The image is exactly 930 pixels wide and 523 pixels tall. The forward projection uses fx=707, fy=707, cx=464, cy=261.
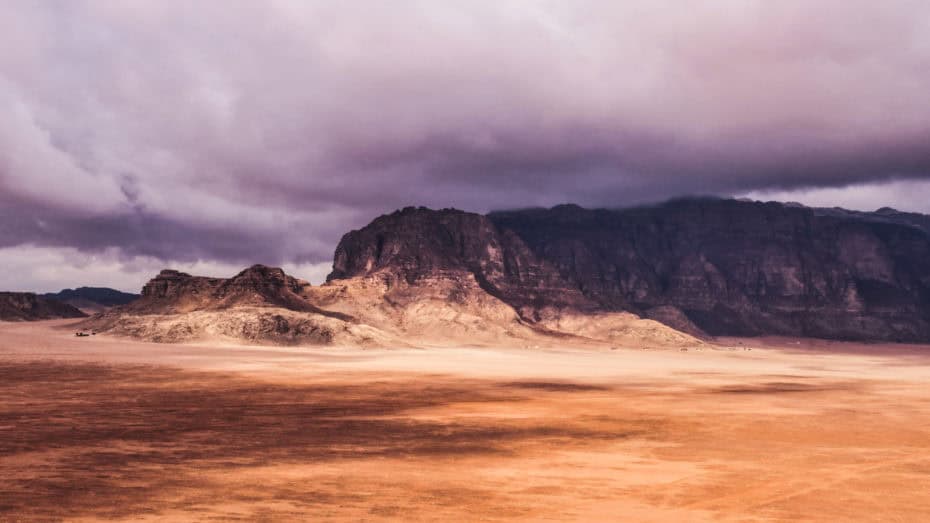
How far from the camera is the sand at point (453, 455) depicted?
12.4 meters

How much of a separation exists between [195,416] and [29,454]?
8.48 metres

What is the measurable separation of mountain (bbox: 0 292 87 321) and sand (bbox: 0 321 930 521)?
162663 mm

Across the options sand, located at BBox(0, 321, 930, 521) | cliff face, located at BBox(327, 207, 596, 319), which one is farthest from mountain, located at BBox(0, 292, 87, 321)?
sand, located at BBox(0, 321, 930, 521)

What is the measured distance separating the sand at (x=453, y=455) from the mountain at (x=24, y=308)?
162663 millimetres

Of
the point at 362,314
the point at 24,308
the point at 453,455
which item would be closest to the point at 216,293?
the point at 362,314

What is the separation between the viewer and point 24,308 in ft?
600

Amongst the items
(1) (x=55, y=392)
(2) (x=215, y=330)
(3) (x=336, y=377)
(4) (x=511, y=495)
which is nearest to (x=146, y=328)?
(2) (x=215, y=330)

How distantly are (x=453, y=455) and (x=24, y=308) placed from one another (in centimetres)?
20046

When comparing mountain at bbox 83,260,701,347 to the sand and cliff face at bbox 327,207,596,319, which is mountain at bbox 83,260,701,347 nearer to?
cliff face at bbox 327,207,596,319

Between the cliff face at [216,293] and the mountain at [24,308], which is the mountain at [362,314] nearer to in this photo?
the cliff face at [216,293]

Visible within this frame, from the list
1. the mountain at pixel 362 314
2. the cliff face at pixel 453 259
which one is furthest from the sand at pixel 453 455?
the cliff face at pixel 453 259

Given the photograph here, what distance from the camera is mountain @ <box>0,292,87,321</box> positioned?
17562 cm

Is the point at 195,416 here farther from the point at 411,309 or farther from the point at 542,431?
the point at 411,309

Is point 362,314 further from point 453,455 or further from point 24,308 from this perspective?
point 453,455
